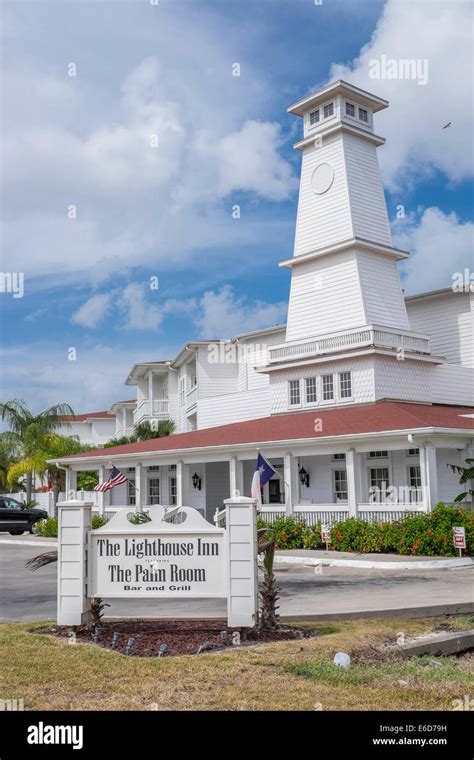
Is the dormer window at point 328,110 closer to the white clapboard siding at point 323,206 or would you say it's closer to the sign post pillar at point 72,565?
the white clapboard siding at point 323,206

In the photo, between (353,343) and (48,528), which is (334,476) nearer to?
(353,343)

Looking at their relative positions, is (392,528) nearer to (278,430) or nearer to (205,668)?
(278,430)

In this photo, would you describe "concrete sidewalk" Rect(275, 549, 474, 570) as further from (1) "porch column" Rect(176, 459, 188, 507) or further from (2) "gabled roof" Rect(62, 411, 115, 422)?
Result: (2) "gabled roof" Rect(62, 411, 115, 422)

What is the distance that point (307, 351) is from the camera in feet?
95.8

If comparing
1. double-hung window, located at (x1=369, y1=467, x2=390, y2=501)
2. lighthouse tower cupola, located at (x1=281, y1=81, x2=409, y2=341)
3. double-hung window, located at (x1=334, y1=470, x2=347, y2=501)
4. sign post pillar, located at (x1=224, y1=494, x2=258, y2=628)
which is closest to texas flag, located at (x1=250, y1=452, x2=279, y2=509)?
double-hung window, located at (x1=369, y1=467, x2=390, y2=501)

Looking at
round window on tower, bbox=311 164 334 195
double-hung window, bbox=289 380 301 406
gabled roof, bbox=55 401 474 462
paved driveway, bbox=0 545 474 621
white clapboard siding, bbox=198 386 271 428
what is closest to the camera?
paved driveway, bbox=0 545 474 621

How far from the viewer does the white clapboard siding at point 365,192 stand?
97.8 feet

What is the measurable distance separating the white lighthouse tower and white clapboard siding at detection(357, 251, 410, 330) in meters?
0.04

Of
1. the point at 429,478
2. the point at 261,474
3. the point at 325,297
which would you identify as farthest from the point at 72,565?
the point at 325,297

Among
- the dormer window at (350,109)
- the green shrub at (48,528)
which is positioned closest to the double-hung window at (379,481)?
the green shrub at (48,528)

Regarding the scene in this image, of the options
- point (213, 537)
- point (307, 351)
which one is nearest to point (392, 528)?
point (307, 351)

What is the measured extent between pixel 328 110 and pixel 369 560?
1932 cm

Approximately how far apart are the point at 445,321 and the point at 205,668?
2729 cm

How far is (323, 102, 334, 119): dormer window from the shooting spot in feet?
101
